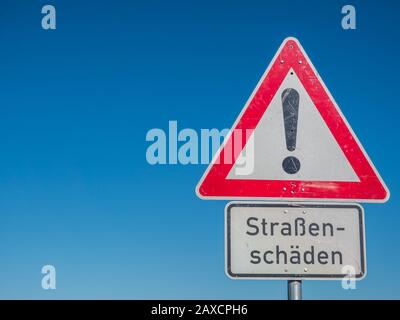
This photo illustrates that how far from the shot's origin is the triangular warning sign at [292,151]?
2.02m

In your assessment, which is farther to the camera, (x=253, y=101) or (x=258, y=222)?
(x=253, y=101)

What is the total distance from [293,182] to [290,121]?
24cm

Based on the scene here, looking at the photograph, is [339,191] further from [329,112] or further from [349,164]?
[329,112]

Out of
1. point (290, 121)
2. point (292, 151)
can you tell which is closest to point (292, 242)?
point (292, 151)

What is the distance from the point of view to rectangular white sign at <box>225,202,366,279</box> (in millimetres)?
1929

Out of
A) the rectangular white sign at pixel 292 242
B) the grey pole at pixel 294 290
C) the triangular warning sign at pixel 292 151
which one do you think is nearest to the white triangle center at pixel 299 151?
the triangular warning sign at pixel 292 151

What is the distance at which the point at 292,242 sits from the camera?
1938 mm

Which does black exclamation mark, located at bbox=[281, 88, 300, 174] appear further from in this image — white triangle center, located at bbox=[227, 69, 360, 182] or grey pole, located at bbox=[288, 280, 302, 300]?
grey pole, located at bbox=[288, 280, 302, 300]

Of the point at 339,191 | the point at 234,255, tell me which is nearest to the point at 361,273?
the point at 339,191

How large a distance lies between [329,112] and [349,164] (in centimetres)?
22

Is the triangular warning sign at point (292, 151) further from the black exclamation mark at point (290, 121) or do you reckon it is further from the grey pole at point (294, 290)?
the grey pole at point (294, 290)

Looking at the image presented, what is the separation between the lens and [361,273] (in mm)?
1957

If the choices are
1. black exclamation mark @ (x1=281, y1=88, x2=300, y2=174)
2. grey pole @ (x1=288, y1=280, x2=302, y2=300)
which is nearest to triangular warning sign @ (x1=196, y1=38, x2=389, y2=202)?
black exclamation mark @ (x1=281, y1=88, x2=300, y2=174)
